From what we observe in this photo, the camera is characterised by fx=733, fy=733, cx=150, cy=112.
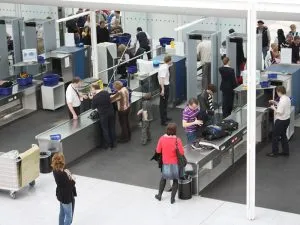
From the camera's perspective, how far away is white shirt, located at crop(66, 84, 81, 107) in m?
15.4

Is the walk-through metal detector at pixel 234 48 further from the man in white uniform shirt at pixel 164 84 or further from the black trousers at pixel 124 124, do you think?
the black trousers at pixel 124 124

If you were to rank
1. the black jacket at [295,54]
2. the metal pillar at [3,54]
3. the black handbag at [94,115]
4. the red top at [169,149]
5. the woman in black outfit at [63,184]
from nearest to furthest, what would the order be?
the woman in black outfit at [63,184], the red top at [169,149], the black handbag at [94,115], the black jacket at [295,54], the metal pillar at [3,54]

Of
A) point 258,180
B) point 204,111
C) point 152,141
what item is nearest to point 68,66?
point 152,141

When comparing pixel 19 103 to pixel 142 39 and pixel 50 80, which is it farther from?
pixel 142 39

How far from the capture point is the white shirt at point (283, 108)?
14.1m

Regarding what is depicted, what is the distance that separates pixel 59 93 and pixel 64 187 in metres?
7.76

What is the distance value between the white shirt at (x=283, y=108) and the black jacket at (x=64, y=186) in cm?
484

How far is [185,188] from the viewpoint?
12656mm

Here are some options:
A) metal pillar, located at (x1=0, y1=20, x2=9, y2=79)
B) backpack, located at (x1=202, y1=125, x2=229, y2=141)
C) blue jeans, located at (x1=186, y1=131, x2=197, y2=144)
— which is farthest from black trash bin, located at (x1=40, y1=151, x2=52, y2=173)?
metal pillar, located at (x1=0, y1=20, x2=9, y2=79)

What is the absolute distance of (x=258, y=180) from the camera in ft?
44.5

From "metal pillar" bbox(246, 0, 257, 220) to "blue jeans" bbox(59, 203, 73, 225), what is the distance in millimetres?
2838

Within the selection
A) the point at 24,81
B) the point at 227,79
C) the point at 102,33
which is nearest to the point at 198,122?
the point at 227,79

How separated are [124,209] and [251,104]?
2.88 metres

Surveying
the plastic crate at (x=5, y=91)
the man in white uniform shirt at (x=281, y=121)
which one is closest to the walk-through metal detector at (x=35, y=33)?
the plastic crate at (x=5, y=91)
